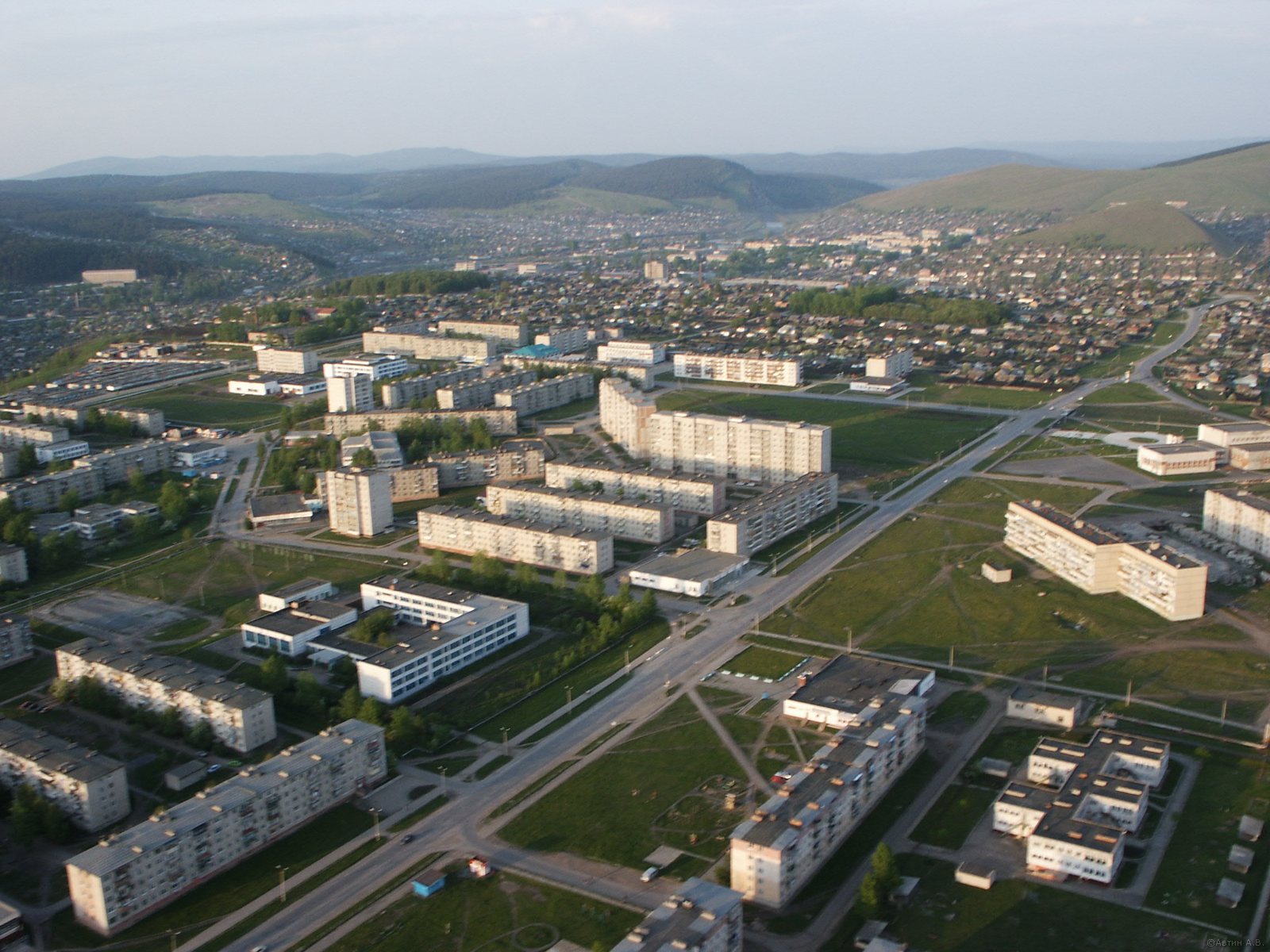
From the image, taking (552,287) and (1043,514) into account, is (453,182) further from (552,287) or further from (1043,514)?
(1043,514)

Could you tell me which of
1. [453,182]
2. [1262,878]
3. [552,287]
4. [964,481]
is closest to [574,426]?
[964,481]

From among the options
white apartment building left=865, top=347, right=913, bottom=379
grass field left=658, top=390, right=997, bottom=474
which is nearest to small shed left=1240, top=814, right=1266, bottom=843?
grass field left=658, top=390, right=997, bottom=474

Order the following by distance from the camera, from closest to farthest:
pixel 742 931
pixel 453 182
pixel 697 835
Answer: pixel 742 931 < pixel 697 835 < pixel 453 182

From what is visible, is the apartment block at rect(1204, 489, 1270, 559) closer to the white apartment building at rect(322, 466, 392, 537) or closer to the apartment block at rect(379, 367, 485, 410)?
the white apartment building at rect(322, 466, 392, 537)

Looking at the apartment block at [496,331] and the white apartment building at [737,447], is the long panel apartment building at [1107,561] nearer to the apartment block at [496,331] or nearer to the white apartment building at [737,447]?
the white apartment building at [737,447]

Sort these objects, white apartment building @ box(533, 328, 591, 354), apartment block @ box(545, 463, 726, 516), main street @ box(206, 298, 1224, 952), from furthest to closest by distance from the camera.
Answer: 1. white apartment building @ box(533, 328, 591, 354)
2. apartment block @ box(545, 463, 726, 516)
3. main street @ box(206, 298, 1224, 952)
